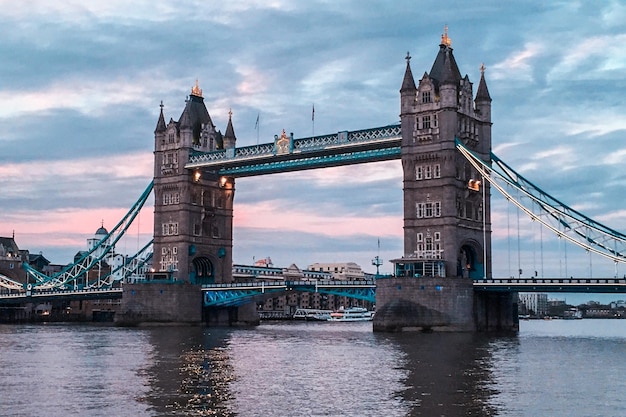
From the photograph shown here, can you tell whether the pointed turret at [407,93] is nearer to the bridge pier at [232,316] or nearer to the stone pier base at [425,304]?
the stone pier base at [425,304]

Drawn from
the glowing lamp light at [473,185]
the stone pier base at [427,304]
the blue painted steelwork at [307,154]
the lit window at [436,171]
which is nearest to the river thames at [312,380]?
the stone pier base at [427,304]

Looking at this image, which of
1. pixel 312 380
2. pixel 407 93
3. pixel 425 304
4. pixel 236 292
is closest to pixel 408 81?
pixel 407 93

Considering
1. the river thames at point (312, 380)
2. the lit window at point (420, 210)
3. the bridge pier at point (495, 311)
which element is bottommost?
the river thames at point (312, 380)

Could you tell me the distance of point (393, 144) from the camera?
110188 millimetres

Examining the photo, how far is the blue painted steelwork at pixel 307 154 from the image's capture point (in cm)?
11069

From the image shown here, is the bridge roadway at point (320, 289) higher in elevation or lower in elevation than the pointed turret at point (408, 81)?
lower

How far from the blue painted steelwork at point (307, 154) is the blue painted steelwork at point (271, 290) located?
16.0m

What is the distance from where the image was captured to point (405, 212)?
10612 cm

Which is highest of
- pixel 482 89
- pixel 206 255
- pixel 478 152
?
pixel 482 89

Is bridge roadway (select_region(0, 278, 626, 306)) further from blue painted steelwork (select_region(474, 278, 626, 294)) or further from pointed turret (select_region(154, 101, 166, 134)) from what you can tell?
pointed turret (select_region(154, 101, 166, 134))

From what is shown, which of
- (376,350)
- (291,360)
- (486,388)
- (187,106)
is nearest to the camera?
(486,388)

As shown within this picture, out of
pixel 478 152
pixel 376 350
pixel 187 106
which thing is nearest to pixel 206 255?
pixel 187 106

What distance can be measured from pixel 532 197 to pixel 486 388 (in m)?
58.1

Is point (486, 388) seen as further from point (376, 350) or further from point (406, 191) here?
point (406, 191)
